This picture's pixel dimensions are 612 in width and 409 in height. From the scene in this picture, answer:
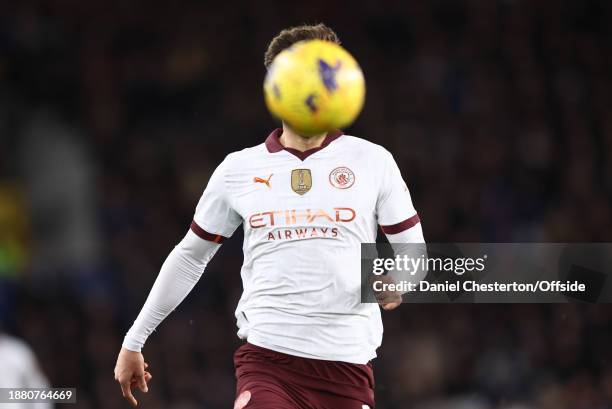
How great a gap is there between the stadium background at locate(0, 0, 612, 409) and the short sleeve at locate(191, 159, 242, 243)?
5571 mm

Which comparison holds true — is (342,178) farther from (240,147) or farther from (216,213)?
(240,147)

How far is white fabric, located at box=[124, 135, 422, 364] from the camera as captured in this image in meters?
5.00

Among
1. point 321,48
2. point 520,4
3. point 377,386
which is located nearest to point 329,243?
point 321,48

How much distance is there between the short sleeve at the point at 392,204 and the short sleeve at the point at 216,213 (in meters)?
0.66

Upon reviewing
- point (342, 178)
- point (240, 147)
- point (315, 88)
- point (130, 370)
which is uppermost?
point (240, 147)

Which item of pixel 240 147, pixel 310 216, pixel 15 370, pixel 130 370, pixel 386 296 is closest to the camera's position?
pixel 386 296

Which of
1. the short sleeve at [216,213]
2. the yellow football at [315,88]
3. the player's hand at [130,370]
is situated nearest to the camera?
the yellow football at [315,88]

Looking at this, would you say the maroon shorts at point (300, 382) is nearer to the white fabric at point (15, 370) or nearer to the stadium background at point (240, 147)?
the white fabric at point (15, 370)

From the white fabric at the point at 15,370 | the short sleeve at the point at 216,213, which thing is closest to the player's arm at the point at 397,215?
the short sleeve at the point at 216,213

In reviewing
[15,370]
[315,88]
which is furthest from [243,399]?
[15,370]

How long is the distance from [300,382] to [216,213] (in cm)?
87

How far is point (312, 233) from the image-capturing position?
198 inches

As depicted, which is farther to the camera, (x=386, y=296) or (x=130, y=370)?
(x=130, y=370)

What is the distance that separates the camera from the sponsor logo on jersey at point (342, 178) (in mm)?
5094
